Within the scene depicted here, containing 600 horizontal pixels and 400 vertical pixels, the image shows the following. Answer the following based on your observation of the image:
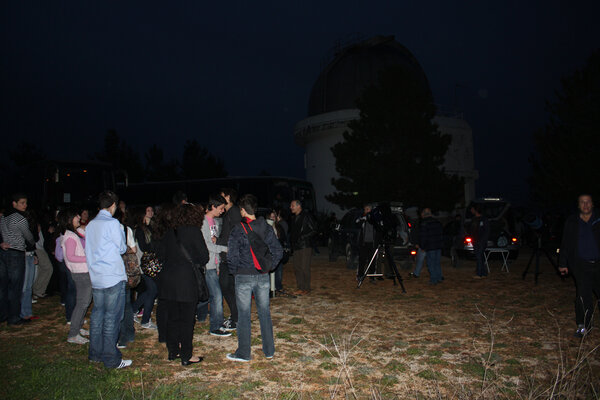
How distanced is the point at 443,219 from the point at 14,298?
102 feet

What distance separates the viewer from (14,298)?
7.04 m

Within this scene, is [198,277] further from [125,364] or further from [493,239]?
[493,239]

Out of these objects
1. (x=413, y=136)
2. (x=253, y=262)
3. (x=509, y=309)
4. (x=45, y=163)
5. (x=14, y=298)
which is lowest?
(x=509, y=309)

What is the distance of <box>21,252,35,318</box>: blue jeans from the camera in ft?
24.9

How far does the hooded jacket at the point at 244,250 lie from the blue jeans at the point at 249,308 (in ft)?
0.39

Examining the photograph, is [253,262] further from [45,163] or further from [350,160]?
[350,160]

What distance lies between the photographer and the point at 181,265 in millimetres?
5023

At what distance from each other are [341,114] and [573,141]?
16.0 m

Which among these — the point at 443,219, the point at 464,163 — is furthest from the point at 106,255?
the point at 464,163

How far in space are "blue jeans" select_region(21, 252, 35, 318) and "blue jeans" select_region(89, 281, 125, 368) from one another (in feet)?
10.7

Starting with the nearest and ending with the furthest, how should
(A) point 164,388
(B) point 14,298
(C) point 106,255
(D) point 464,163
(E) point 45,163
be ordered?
1. (A) point 164,388
2. (C) point 106,255
3. (B) point 14,298
4. (E) point 45,163
5. (D) point 464,163

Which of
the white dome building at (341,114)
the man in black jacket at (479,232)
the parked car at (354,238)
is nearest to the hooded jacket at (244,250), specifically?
the parked car at (354,238)

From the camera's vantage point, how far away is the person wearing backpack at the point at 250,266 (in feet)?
16.8

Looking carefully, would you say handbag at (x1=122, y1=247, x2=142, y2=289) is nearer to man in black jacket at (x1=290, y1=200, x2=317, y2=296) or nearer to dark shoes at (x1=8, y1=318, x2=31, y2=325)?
dark shoes at (x1=8, y1=318, x2=31, y2=325)
